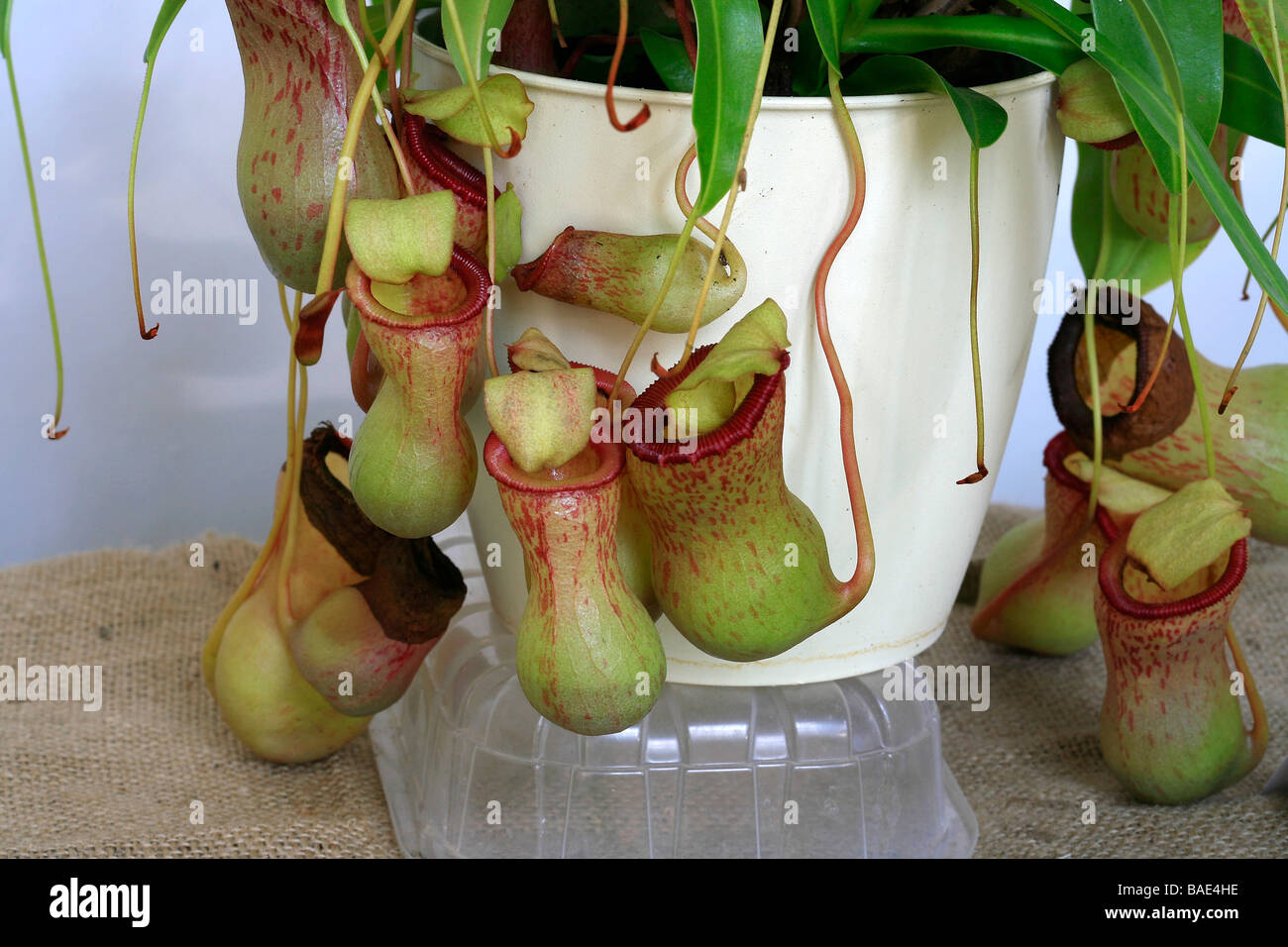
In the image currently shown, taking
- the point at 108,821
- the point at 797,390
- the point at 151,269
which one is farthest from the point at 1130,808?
the point at 151,269

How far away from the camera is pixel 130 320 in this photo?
114 cm

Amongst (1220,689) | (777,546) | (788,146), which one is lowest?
(1220,689)

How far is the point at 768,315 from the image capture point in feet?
1.57

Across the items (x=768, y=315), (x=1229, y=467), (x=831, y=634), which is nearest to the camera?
(x=768, y=315)

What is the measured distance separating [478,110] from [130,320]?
77 centimetres

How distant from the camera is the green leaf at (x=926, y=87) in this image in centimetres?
50

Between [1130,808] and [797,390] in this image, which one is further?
[1130,808]

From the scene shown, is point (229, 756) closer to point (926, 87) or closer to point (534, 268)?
point (534, 268)

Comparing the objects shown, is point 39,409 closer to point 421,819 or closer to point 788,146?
point 421,819

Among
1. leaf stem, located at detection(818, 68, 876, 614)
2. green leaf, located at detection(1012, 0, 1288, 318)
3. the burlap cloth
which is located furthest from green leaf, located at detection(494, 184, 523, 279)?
the burlap cloth

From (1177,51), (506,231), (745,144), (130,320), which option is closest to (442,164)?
(506,231)

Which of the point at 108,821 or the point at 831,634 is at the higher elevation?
the point at 831,634

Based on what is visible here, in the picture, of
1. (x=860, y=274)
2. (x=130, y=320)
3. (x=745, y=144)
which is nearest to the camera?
(x=745, y=144)

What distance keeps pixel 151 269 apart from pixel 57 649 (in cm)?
39
